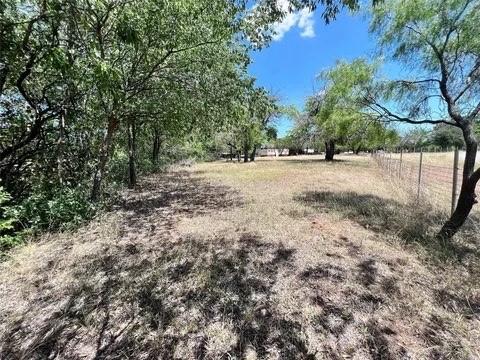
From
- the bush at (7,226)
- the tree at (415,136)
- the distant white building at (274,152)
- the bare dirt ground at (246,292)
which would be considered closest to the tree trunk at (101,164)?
the bare dirt ground at (246,292)

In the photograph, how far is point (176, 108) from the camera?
23.6 ft

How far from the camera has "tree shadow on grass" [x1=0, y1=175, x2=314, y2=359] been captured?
2105 mm

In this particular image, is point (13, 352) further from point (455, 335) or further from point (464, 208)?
point (464, 208)

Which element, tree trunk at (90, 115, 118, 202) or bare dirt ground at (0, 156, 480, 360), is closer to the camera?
bare dirt ground at (0, 156, 480, 360)

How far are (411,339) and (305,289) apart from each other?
943 mm

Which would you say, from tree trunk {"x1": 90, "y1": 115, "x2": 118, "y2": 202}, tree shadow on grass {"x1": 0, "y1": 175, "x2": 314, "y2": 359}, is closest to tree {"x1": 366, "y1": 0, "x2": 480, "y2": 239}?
tree shadow on grass {"x1": 0, "y1": 175, "x2": 314, "y2": 359}

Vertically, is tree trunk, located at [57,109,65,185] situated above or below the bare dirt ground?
above

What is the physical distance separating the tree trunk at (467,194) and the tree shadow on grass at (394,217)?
20cm

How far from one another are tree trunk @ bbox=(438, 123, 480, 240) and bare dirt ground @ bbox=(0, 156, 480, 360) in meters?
0.24

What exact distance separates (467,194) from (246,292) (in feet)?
11.2

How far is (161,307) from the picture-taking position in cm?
256

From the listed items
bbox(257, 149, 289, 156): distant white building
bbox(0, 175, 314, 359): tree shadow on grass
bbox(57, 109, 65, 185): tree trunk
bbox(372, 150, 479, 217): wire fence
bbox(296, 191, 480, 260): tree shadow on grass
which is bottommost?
bbox(257, 149, 289, 156): distant white building

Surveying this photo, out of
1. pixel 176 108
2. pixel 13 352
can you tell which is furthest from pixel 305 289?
pixel 176 108

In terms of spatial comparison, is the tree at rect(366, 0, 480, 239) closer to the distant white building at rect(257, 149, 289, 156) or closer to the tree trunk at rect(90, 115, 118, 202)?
the tree trunk at rect(90, 115, 118, 202)
